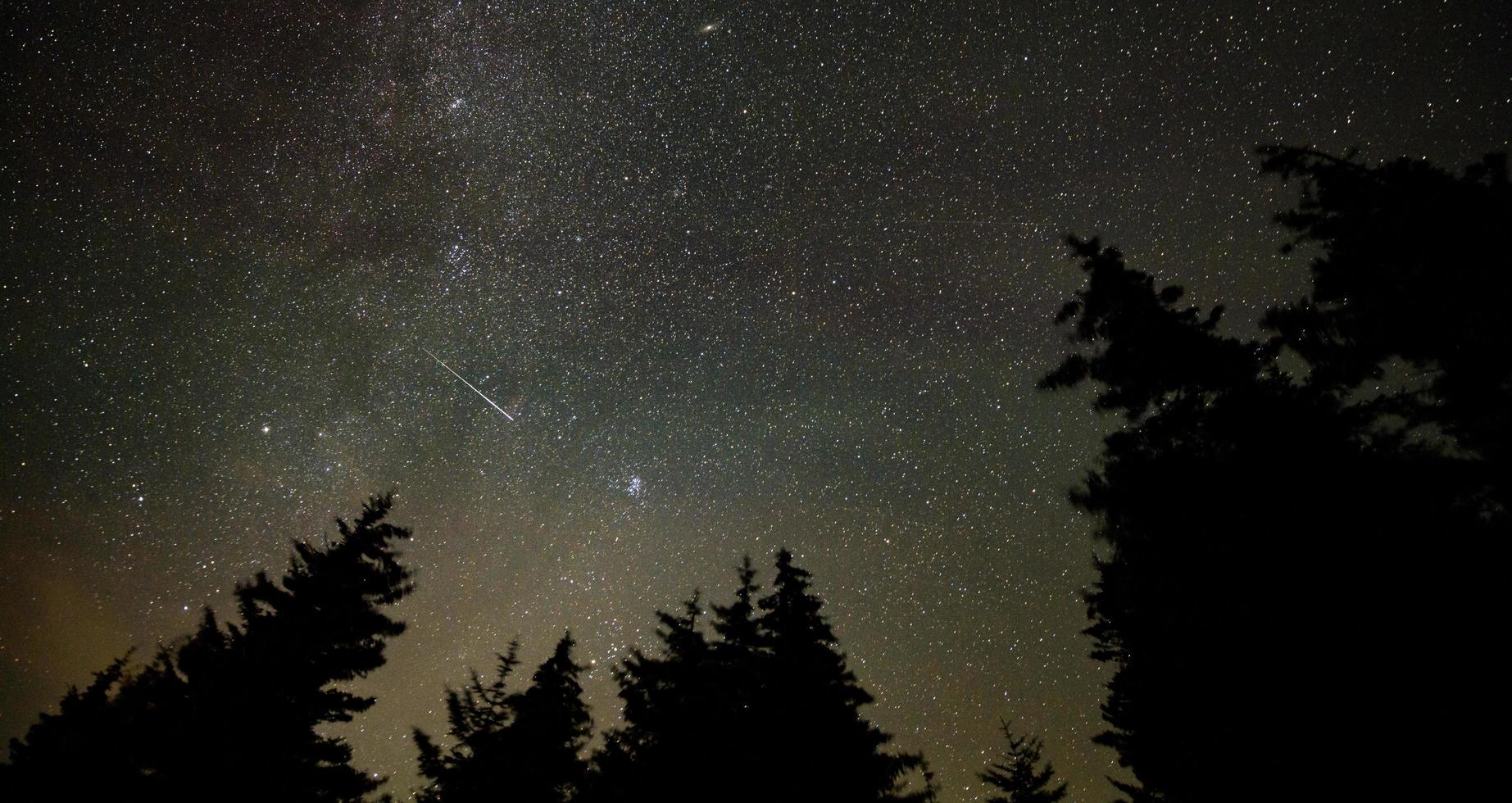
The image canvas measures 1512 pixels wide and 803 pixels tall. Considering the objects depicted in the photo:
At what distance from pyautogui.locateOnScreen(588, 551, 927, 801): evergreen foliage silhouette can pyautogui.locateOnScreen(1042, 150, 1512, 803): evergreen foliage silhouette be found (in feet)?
15.2

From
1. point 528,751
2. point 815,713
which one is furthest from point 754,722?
point 528,751

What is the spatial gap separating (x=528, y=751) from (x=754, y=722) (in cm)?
558

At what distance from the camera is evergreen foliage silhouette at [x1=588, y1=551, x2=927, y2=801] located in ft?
29.7

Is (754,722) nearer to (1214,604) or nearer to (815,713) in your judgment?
(815,713)

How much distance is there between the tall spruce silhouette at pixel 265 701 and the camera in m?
9.05

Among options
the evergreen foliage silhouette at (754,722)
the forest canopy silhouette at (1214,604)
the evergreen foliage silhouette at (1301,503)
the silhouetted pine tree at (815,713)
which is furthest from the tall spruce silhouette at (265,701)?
the evergreen foliage silhouette at (1301,503)

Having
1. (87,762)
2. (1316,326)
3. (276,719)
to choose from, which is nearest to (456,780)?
(276,719)

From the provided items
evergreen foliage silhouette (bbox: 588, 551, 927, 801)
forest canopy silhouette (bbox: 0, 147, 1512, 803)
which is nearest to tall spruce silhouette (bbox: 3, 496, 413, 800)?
forest canopy silhouette (bbox: 0, 147, 1512, 803)

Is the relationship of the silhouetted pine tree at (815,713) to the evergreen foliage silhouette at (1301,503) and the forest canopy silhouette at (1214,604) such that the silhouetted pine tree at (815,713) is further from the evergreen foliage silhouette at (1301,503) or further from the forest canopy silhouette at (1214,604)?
the evergreen foliage silhouette at (1301,503)

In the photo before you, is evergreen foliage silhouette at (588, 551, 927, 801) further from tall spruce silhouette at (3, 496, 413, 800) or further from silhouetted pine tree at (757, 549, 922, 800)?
tall spruce silhouette at (3, 496, 413, 800)

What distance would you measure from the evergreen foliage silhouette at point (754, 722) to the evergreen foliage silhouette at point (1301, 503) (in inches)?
182

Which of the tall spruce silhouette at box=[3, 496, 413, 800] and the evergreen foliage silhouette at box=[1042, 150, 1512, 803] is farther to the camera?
the tall spruce silhouette at box=[3, 496, 413, 800]

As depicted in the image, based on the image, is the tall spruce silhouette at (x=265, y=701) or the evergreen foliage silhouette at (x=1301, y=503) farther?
the tall spruce silhouette at (x=265, y=701)

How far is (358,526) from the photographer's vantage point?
10930 millimetres
